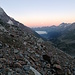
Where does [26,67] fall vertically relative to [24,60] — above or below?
below

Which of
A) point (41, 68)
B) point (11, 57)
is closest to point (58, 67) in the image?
point (41, 68)

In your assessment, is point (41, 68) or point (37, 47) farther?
point (37, 47)

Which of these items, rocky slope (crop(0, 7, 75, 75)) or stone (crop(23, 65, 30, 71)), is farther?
stone (crop(23, 65, 30, 71))

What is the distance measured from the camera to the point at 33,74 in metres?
11.0

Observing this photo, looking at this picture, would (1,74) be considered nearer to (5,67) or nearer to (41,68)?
(5,67)

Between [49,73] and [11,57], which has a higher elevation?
[11,57]

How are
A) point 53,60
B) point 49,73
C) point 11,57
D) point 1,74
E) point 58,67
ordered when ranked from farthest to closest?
point 53,60 < point 58,67 < point 49,73 < point 11,57 < point 1,74

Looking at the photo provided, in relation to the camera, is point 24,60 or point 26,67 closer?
point 26,67

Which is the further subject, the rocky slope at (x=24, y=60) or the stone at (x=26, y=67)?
the stone at (x=26, y=67)

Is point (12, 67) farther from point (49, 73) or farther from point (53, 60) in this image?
point (53, 60)

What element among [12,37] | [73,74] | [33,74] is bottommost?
[73,74]

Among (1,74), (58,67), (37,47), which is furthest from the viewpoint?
(37,47)

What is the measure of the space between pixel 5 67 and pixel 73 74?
23.4ft

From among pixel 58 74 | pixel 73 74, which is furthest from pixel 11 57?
pixel 73 74
